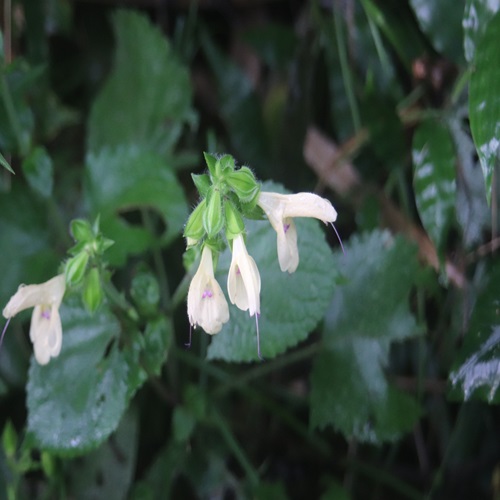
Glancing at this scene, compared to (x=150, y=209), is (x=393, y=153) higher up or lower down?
higher up

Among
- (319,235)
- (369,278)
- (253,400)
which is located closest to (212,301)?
(319,235)

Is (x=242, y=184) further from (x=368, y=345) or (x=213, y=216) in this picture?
(x=368, y=345)

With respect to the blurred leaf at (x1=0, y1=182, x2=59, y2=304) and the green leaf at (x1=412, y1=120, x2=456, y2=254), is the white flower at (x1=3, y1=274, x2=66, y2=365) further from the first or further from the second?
the green leaf at (x1=412, y1=120, x2=456, y2=254)

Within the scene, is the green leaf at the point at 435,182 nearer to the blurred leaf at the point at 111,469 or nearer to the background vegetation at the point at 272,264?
the background vegetation at the point at 272,264

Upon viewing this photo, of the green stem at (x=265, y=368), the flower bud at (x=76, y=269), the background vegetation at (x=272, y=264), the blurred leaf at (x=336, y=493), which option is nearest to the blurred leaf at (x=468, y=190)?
the background vegetation at (x=272, y=264)

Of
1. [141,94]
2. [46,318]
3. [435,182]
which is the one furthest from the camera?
[141,94]

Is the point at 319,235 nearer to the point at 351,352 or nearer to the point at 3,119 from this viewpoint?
the point at 351,352

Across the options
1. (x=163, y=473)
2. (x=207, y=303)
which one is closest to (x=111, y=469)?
(x=163, y=473)
